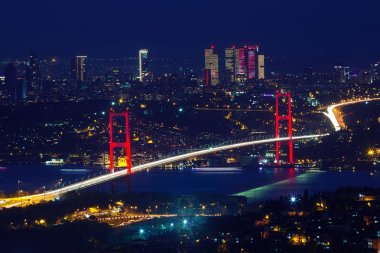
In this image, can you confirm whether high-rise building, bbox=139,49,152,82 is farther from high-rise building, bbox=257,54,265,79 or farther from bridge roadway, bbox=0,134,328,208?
bridge roadway, bbox=0,134,328,208

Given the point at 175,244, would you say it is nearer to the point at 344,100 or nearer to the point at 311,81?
the point at 344,100

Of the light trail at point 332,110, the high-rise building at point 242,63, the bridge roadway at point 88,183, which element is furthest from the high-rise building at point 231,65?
the bridge roadway at point 88,183

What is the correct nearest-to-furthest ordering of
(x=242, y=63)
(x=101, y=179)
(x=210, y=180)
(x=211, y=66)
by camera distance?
(x=101, y=179), (x=210, y=180), (x=211, y=66), (x=242, y=63)

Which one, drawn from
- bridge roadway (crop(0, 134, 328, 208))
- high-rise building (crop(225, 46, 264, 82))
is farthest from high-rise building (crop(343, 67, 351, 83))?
bridge roadway (crop(0, 134, 328, 208))

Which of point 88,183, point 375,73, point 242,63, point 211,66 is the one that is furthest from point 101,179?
point 242,63

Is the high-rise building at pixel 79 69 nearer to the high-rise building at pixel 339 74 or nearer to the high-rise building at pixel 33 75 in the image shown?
the high-rise building at pixel 33 75

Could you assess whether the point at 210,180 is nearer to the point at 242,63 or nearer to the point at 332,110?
the point at 332,110
